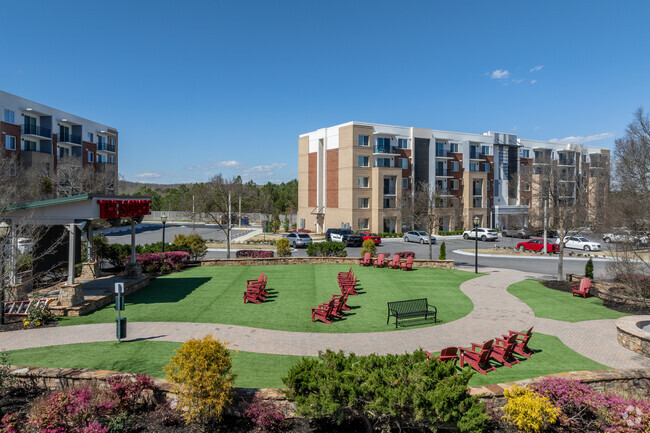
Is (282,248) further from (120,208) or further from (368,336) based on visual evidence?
(368,336)

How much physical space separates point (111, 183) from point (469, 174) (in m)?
50.6

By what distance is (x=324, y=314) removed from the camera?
1397 centimetres

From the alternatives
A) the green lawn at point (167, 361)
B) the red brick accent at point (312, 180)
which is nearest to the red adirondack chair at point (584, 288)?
the green lawn at point (167, 361)

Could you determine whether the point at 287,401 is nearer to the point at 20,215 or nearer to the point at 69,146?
the point at 20,215

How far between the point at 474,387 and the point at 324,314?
6.97 meters

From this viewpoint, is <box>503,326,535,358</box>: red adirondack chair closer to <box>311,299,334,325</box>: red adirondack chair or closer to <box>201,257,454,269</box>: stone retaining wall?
<box>311,299,334,325</box>: red adirondack chair

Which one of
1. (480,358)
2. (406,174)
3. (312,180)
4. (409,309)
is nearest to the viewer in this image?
(480,358)

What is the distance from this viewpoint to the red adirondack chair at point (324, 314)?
14.0 m

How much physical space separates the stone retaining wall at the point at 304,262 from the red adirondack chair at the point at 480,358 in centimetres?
1521

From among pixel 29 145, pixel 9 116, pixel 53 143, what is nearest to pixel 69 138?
pixel 53 143

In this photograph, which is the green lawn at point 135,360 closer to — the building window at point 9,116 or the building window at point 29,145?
the building window at point 9,116

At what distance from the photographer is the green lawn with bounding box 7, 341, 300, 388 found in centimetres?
904

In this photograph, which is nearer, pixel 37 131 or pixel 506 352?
pixel 506 352

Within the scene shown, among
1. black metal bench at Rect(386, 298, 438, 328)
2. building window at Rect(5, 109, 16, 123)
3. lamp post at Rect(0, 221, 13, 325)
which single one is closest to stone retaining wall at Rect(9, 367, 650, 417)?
lamp post at Rect(0, 221, 13, 325)
